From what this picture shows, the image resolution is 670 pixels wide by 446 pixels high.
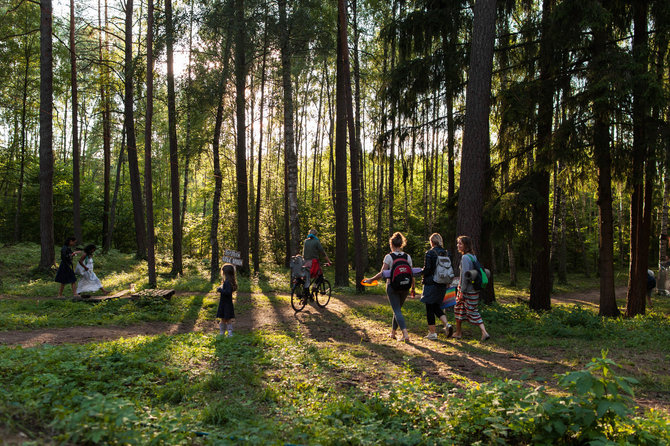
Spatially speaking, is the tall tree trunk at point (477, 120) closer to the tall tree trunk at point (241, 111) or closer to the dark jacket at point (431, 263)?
the dark jacket at point (431, 263)

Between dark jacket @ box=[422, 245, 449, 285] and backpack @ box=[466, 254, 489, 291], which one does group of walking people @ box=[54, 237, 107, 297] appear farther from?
backpack @ box=[466, 254, 489, 291]

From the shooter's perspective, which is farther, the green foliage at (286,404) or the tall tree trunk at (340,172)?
the tall tree trunk at (340,172)

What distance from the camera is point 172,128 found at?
663 inches

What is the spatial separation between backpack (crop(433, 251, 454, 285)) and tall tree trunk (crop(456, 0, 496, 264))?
2.63 m

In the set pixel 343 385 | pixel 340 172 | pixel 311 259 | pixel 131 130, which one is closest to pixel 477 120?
pixel 311 259

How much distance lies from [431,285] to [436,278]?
19 centimetres

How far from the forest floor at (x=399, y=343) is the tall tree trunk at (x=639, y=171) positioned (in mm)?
4877

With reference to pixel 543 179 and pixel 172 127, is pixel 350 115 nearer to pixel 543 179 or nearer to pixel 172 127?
pixel 543 179

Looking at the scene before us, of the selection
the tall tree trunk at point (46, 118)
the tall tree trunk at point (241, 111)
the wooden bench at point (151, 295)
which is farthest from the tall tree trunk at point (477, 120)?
the tall tree trunk at point (46, 118)

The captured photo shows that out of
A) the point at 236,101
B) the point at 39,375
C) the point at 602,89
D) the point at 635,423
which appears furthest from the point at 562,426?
the point at 236,101

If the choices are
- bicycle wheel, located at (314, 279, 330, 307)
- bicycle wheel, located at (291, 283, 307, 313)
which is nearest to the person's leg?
bicycle wheel, located at (291, 283, 307, 313)

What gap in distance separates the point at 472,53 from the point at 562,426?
905 centimetres

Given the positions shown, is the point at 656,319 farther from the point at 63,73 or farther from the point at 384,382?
the point at 63,73

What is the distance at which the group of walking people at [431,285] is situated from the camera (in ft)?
24.6
